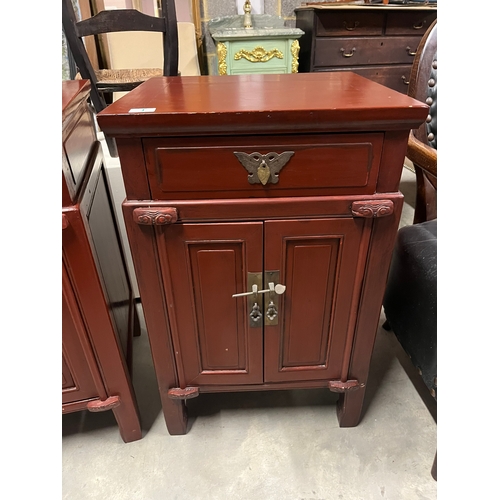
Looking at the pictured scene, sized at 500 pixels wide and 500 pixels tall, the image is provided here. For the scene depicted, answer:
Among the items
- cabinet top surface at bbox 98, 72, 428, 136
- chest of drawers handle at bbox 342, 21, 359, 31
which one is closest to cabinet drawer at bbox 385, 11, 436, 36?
chest of drawers handle at bbox 342, 21, 359, 31

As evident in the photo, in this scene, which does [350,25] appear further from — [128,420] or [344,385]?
[128,420]

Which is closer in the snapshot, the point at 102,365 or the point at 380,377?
the point at 102,365

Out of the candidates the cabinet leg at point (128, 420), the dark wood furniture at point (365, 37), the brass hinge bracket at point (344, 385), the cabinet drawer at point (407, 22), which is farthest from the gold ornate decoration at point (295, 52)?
the cabinet leg at point (128, 420)

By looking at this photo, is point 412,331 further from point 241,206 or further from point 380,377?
point 241,206

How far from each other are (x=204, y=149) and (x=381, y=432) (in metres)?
0.89

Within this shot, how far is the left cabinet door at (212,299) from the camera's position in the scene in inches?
29.8

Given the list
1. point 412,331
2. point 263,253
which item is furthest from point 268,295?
point 412,331

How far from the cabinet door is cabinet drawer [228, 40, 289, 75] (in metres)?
1.61

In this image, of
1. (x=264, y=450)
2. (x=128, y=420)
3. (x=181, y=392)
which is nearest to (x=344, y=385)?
(x=264, y=450)

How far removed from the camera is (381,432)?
3.48 ft

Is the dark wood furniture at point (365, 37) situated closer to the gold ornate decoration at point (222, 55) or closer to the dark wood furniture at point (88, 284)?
the gold ornate decoration at point (222, 55)

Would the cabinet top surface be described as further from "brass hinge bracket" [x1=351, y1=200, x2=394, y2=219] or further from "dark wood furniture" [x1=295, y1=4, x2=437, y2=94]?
"dark wood furniture" [x1=295, y1=4, x2=437, y2=94]

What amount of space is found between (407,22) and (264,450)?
2251mm

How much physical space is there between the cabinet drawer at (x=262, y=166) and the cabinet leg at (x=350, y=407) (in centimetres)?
56
